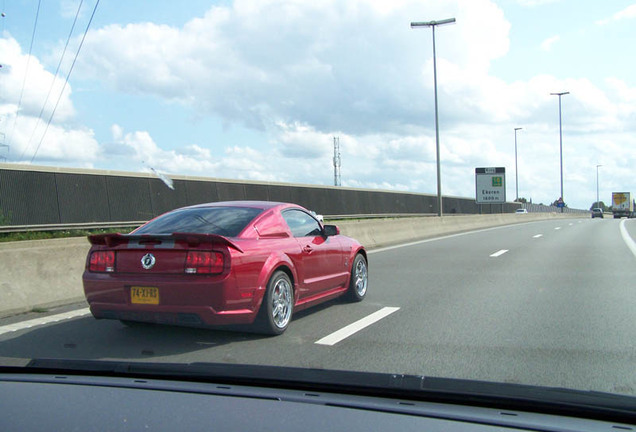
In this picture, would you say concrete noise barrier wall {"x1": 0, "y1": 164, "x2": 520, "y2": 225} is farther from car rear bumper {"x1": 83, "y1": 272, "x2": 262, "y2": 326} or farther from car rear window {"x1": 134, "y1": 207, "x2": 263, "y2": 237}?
car rear bumper {"x1": 83, "y1": 272, "x2": 262, "y2": 326}

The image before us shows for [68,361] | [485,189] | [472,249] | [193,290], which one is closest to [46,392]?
[68,361]

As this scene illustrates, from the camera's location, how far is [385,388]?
3.02 m

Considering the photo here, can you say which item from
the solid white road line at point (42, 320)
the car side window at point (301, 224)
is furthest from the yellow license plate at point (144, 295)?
the car side window at point (301, 224)

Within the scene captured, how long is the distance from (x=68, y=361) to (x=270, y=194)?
2894cm

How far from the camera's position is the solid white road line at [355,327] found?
5887 mm

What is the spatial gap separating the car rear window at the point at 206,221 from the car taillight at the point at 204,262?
1.64 ft

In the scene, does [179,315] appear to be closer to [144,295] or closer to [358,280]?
[144,295]

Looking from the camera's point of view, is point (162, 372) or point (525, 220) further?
point (525, 220)

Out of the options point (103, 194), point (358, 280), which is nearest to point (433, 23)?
point (103, 194)

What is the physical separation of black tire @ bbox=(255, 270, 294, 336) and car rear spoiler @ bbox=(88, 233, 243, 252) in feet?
2.03

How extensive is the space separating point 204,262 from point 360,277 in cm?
340

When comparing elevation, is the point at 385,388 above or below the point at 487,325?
above

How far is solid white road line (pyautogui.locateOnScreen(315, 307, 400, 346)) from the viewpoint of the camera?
19.3 feet

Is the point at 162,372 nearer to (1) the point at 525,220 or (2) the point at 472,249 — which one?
(2) the point at 472,249
